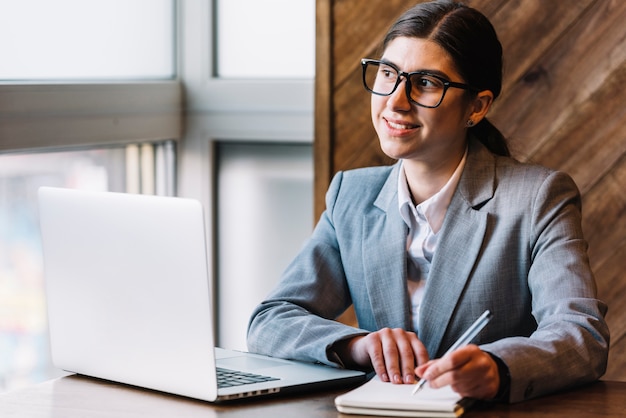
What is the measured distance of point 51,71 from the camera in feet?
10.1

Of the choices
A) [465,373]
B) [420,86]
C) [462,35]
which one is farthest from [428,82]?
[465,373]

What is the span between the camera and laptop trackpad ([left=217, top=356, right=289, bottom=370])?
1947mm

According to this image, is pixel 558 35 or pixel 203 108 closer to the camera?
pixel 558 35

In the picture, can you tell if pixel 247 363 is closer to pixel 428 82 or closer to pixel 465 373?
pixel 465 373

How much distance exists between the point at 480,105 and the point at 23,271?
1.42m

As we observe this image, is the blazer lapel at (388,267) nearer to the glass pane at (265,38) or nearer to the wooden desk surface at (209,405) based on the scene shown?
the wooden desk surface at (209,405)

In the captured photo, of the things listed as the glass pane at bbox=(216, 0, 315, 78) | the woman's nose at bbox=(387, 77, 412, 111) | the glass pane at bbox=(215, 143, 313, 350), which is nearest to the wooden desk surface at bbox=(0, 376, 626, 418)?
the woman's nose at bbox=(387, 77, 412, 111)

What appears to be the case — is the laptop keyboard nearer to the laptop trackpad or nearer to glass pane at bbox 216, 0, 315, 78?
the laptop trackpad

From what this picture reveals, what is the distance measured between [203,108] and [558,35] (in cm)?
134

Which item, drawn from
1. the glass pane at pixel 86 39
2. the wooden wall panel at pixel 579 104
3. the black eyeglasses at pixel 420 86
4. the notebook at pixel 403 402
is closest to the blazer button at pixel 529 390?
the notebook at pixel 403 402

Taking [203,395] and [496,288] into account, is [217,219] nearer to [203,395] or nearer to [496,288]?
[496,288]

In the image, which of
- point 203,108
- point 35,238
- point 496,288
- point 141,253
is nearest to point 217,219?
point 203,108

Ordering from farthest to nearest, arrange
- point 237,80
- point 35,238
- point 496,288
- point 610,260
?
point 237,80 < point 35,238 < point 610,260 < point 496,288

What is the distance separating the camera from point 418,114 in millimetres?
2199
